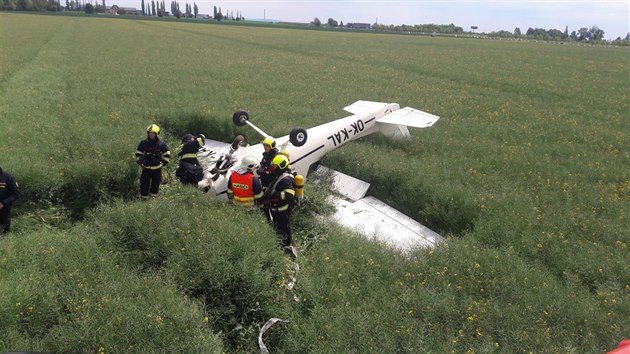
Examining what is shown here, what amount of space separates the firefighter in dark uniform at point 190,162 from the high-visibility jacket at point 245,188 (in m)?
1.73

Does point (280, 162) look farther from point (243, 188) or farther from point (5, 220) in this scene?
point (5, 220)

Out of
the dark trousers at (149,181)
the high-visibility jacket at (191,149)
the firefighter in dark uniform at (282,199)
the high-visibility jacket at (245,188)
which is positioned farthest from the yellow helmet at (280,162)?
the dark trousers at (149,181)

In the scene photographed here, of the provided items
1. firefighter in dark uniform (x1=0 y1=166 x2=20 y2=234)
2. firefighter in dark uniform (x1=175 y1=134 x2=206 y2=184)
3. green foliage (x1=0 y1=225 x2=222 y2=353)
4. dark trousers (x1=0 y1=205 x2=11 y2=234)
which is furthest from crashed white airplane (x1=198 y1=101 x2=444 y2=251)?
dark trousers (x1=0 y1=205 x2=11 y2=234)

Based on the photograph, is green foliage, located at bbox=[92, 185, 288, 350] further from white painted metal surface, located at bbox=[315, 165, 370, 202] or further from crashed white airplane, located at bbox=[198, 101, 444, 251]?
white painted metal surface, located at bbox=[315, 165, 370, 202]

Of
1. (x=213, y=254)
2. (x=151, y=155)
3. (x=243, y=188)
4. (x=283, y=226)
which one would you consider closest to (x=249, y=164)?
(x=243, y=188)

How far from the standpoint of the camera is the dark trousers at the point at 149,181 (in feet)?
30.0

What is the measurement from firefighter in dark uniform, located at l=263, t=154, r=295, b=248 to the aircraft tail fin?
5496 mm

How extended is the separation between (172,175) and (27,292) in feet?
17.0

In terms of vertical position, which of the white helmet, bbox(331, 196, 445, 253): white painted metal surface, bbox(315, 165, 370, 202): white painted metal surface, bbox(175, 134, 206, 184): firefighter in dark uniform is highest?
the white helmet

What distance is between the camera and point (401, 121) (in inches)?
479

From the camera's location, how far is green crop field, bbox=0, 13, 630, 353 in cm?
526

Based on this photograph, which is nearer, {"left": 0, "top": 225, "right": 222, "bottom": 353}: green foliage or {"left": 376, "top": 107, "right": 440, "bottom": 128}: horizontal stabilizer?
{"left": 0, "top": 225, "right": 222, "bottom": 353}: green foliage

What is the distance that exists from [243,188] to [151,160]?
2596mm

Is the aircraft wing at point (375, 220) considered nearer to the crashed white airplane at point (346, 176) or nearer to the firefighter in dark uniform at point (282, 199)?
the crashed white airplane at point (346, 176)
